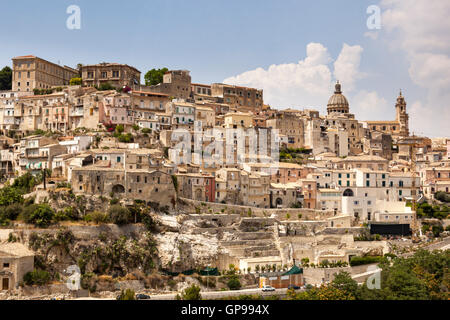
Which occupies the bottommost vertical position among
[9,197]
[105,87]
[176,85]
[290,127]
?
[9,197]

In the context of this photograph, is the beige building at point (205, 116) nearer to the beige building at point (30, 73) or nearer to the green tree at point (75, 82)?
the green tree at point (75, 82)

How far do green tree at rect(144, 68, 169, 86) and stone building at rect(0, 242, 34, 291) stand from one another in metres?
42.9

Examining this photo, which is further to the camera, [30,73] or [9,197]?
[30,73]

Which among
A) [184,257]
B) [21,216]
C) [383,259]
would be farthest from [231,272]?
[21,216]

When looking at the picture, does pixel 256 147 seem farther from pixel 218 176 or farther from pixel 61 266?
pixel 61 266

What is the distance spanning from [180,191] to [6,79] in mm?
39229

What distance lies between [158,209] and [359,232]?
18.9 meters

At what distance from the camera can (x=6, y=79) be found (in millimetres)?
81625

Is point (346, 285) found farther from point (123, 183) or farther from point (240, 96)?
point (240, 96)

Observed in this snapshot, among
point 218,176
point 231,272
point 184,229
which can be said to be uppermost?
point 218,176

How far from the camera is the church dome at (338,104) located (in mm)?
95312

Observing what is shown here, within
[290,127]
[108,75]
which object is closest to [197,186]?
[290,127]

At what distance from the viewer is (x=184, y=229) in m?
51.3

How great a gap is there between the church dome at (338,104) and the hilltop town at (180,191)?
41.6 feet
